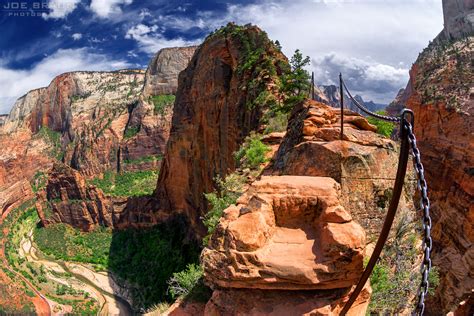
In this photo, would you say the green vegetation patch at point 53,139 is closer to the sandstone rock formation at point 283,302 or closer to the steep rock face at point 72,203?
the steep rock face at point 72,203

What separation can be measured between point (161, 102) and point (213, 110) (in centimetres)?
7355

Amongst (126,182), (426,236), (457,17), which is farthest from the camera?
(457,17)

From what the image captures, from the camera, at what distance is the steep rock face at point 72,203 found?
7756cm

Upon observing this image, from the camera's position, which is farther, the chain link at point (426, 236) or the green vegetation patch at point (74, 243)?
the green vegetation patch at point (74, 243)

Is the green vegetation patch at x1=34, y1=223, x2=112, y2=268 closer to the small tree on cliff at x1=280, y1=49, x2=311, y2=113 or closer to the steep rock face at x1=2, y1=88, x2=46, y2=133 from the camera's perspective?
the small tree on cliff at x1=280, y1=49, x2=311, y2=113

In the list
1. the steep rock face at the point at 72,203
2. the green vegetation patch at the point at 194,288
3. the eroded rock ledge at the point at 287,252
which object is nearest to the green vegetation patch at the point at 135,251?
the steep rock face at the point at 72,203

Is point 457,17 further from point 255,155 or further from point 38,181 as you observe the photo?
point 38,181

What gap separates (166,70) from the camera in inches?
4540

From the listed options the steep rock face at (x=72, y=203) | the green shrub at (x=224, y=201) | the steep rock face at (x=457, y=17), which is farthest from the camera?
the steep rock face at (x=457, y=17)

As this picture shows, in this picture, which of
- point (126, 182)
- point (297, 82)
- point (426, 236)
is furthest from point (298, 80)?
point (126, 182)

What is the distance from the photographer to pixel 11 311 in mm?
52906

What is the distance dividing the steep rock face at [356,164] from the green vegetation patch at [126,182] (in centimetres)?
7109

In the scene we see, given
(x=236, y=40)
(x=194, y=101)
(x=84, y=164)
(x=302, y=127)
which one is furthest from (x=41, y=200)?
(x=302, y=127)

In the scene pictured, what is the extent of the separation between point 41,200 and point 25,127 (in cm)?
9102
